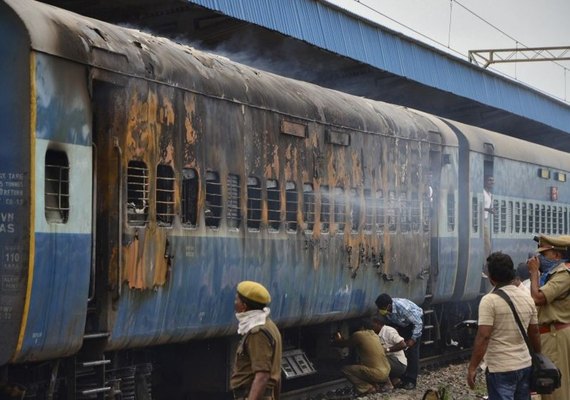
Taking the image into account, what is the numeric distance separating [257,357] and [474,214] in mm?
11895

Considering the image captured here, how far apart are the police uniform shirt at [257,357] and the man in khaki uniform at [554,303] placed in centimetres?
271

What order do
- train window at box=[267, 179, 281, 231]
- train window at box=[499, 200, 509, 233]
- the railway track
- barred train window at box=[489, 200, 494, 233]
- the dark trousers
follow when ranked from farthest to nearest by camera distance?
1. train window at box=[499, 200, 509, 233]
2. barred train window at box=[489, 200, 494, 233]
3. the dark trousers
4. the railway track
5. train window at box=[267, 179, 281, 231]

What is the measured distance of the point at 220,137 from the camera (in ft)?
34.7

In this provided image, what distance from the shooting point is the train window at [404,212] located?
15.3m

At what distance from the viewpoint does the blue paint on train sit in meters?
7.92

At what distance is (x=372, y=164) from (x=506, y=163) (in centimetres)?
633

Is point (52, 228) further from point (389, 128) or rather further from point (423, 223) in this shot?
point (423, 223)

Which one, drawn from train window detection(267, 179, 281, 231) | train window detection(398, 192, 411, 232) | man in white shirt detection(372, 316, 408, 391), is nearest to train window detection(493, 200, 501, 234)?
train window detection(398, 192, 411, 232)

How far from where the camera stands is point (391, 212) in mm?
14961

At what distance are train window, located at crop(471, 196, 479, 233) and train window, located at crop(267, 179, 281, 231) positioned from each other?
6984 mm

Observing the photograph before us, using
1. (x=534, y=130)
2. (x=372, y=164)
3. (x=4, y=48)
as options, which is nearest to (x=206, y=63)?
(x=4, y=48)

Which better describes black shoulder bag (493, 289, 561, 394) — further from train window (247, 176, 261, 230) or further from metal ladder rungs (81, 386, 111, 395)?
train window (247, 176, 261, 230)

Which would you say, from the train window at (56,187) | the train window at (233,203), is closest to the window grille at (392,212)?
the train window at (233,203)

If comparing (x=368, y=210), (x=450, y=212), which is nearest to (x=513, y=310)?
(x=368, y=210)
